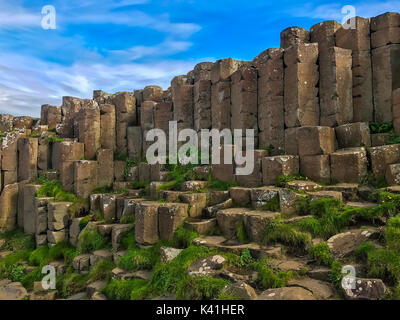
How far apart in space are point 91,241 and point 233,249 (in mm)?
6061

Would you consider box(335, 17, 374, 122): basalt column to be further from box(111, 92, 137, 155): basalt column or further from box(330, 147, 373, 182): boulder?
box(111, 92, 137, 155): basalt column

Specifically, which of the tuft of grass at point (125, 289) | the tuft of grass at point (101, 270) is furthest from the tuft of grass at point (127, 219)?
the tuft of grass at point (125, 289)

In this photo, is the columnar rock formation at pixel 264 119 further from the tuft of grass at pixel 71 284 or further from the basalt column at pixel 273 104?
the tuft of grass at pixel 71 284

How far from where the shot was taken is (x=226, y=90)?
1384 cm

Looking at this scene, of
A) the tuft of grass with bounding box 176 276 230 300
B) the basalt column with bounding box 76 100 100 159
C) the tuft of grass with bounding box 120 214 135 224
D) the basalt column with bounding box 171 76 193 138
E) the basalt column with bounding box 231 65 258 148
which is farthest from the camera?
the basalt column with bounding box 76 100 100 159

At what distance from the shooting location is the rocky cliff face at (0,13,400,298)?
8742 mm

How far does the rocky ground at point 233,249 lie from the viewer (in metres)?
5.50

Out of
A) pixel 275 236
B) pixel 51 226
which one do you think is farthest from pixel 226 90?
pixel 51 226

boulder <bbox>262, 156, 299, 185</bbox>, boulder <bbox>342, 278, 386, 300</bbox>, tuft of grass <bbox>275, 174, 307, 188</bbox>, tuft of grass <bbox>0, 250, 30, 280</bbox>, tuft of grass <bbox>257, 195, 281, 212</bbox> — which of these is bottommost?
tuft of grass <bbox>0, 250, 30, 280</bbox>

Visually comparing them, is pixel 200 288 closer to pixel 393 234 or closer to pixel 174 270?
pixel 174 270

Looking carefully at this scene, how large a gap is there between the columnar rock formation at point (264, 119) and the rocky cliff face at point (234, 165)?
48mm

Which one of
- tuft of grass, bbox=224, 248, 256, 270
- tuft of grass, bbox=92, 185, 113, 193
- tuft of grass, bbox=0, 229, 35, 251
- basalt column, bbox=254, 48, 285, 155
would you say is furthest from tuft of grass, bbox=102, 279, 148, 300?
basalt column, bbox=254, 48, 285, 155

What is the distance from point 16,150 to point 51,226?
620 centimetres

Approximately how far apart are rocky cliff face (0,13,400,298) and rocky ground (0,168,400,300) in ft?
0.24
